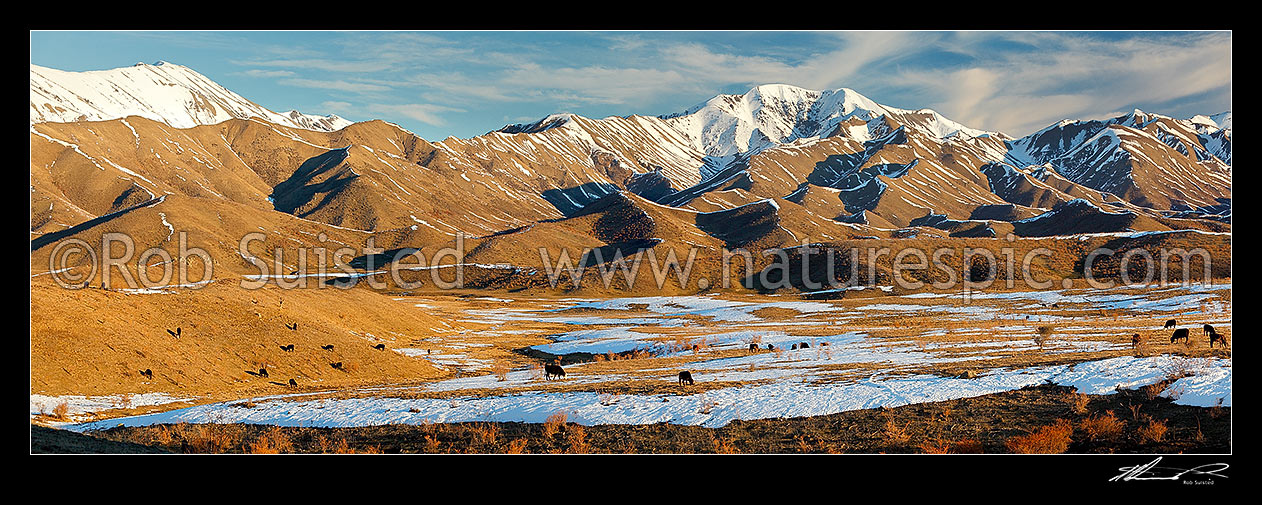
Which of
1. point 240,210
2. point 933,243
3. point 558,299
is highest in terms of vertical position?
point 240,210

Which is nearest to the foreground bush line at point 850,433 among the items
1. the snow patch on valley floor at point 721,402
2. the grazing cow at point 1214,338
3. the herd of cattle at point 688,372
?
the snow patch on valley floor at point 721,402

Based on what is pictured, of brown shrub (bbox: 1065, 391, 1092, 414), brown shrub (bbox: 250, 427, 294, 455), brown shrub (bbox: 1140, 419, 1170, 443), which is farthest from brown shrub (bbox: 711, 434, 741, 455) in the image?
brown shrub (bbox: 250, 427, 294, 455)

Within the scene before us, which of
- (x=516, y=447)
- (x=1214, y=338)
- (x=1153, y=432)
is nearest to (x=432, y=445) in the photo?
(x=516, y=447)

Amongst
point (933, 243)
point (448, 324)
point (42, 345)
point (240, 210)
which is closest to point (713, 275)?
point (933, 243)

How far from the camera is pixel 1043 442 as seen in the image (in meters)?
13.5

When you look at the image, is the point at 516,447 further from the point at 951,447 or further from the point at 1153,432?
the point at 1153,432

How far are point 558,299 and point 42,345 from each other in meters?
86.8

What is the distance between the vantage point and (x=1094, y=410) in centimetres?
1555

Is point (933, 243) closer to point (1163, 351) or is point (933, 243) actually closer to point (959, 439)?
point (1163, 351)

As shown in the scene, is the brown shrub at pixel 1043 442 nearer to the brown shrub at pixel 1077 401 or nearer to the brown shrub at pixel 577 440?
the brown shrub at pixel 1077 401
